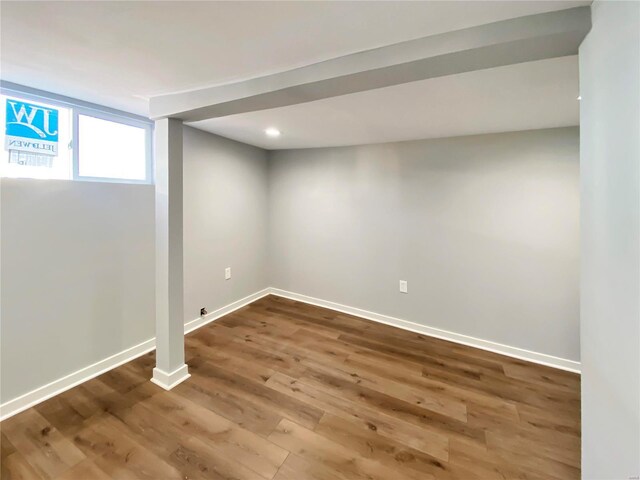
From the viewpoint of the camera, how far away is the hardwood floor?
1428 millimetres

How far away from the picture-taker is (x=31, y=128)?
191cm

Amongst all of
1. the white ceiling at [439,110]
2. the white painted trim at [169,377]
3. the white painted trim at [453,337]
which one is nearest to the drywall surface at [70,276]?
the white painted trim at [169,377]

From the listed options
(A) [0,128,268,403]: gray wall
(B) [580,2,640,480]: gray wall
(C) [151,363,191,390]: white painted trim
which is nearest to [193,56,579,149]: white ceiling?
(B) [580,2,640,480]: gray wall

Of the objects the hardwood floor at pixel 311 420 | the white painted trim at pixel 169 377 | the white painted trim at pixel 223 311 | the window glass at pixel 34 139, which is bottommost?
the hardwood floor at pixel 311 420

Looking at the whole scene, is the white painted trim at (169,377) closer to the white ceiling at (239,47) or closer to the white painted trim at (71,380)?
the white painted trim at (71,380)

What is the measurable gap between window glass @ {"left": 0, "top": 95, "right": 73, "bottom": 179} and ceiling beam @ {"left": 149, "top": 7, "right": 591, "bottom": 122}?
128cm

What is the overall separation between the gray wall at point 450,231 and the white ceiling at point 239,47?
1.69 ft

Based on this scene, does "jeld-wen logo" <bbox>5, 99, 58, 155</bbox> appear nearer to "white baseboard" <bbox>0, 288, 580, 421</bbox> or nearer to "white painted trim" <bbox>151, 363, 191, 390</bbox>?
"white baseboard" <bbox>0, 288, 580, 421</bbox>

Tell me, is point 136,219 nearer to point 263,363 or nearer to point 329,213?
point 263,363

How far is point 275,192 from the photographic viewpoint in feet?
12.6

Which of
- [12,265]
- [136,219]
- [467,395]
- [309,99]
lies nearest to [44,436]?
[12,265]

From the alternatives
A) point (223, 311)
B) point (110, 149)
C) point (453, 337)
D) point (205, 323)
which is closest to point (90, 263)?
point (110, 149)

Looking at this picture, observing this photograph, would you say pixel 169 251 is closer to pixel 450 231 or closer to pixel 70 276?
pixel 70 276

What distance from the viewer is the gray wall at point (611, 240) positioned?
708mm
